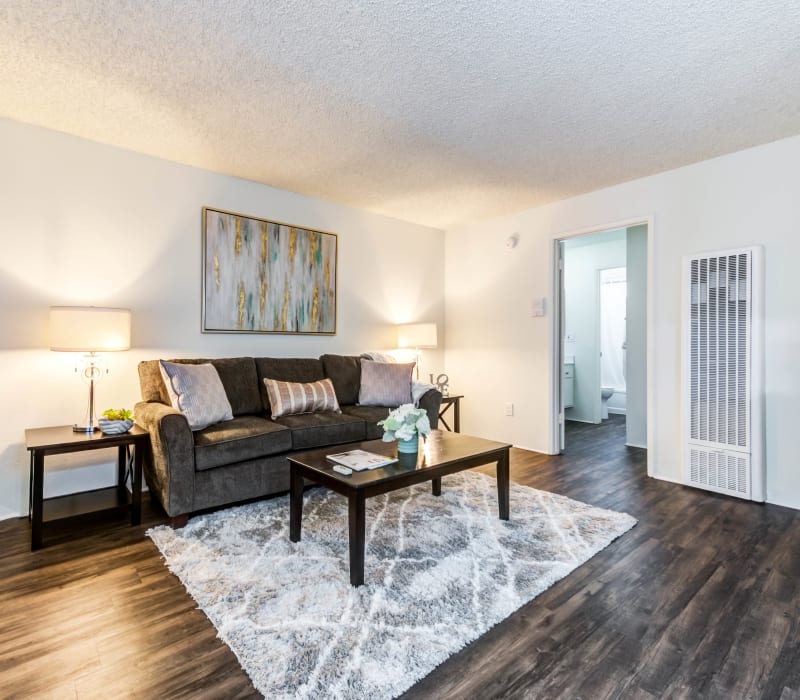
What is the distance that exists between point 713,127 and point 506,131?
125 cm

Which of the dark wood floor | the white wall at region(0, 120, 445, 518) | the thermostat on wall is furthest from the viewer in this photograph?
the thermostat on wall

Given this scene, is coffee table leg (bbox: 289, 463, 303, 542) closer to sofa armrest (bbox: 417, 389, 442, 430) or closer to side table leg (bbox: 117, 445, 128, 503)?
side table leg (bbox: 117, 445, 128, 503)

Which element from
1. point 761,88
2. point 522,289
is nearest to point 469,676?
point 761,88

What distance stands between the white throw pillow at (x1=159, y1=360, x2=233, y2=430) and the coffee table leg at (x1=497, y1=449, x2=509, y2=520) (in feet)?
5.90

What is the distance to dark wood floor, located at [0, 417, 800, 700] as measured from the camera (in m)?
1.41

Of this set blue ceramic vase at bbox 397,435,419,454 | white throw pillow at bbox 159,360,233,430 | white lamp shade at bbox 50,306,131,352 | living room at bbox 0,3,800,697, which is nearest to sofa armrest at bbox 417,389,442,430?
living room at bbox 0,3,800,697

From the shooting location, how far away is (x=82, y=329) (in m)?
2.59

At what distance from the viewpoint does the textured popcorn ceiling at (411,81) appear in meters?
1.84

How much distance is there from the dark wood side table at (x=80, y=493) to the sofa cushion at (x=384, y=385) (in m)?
1.71

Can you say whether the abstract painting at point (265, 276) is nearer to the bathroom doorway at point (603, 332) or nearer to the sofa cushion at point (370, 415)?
the sofa cushion at point (370, 415)

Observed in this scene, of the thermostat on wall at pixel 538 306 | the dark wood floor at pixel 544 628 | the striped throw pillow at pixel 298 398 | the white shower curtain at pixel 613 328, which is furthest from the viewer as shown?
the white shower curtain at pixel 613 328

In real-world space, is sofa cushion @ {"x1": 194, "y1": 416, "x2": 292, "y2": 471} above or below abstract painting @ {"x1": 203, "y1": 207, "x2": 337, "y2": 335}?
below

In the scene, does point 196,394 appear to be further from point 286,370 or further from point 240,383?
point 286,370

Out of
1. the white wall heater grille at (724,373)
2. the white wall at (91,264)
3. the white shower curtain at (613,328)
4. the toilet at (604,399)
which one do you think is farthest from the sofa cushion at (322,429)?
the white shower curtain at (613,328)
